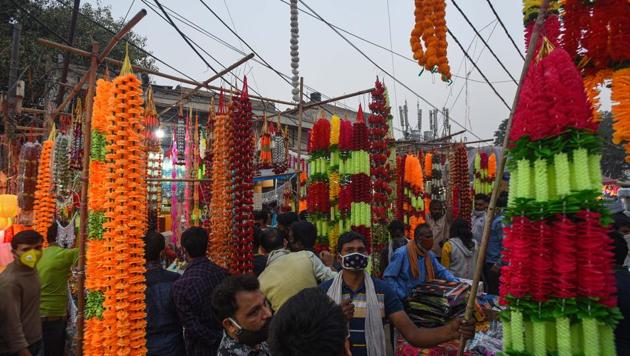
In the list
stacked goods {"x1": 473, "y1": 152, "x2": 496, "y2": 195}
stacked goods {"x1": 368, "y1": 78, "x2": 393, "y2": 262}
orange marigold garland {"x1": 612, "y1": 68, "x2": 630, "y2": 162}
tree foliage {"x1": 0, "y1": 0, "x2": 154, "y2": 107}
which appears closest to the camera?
orange marigold garland {"x1": 612, "y1": 68, "x2": 630, "y2": 162}

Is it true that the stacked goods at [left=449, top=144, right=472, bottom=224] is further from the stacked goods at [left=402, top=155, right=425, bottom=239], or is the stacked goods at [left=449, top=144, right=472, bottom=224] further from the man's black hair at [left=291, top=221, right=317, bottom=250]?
the man's black hair at [left=291, top=221, right=317, bottom=250]

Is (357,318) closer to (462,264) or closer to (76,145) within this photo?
(462,264)

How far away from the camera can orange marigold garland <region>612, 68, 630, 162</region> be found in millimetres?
2072

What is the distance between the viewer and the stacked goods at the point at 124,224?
11.6ft

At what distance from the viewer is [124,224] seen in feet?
12.2

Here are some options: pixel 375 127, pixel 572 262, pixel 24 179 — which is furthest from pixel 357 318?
pixel 24 179

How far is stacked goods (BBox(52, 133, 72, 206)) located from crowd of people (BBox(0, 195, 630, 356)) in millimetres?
2288

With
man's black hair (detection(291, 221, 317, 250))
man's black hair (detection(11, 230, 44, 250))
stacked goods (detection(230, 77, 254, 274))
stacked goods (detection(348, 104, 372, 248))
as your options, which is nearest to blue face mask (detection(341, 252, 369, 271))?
man's black hair (detection(291, 221, 317, 250))

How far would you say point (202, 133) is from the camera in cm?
1022

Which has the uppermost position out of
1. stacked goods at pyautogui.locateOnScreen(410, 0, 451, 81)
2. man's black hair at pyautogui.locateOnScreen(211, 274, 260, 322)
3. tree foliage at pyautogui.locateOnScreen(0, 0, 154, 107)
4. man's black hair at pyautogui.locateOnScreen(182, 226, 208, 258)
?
tree foliage at pyautogui.locateOnScreen(0, 0, 154, 107)

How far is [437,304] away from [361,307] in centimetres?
64

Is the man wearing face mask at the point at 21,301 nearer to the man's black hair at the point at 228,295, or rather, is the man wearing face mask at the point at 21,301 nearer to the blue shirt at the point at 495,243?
the man's black hair at the point at 228,295

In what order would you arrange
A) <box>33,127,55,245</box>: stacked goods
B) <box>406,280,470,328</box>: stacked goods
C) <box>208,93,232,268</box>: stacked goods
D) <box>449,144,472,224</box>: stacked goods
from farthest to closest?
<box>449,144,472,224</box>: stacked goods
<box>33,127,55,245</box>: stacked goods
<box>208,93,232,268</box>: stacked goods
<box>406,280,470,328</box>: stacked goods

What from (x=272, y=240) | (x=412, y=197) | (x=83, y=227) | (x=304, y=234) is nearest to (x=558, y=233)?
(x=304, y=234)
